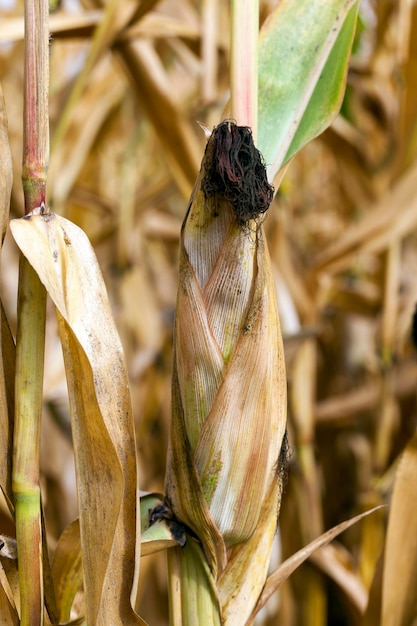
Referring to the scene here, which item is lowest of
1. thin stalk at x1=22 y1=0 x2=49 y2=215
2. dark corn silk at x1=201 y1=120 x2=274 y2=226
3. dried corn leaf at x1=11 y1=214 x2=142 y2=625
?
dried corn leaf at x1=11 y1=214 x2=142 y2=625

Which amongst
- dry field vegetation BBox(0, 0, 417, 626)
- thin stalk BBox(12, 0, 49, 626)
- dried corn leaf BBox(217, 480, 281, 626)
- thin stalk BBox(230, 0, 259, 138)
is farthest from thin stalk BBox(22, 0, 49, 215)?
dry field vegetation BBox(0, 0, 417, 626)

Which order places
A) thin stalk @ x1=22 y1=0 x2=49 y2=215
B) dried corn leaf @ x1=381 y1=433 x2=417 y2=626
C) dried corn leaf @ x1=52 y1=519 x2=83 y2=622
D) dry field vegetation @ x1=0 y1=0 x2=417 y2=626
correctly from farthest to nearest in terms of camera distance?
1. dry field vegetation @ x1=0 y1=0 x2=417 y2=626
2. dried corn leaf @ x1=381 y1=433 x2=417 y2=626
3. dried corn leaf @ x1=52 y1=519 x2=83 y2=622
4. thin stalk @ x1=22 y1=0 x2=49 y2=215

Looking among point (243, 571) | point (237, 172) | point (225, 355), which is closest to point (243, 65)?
point (237, 172)

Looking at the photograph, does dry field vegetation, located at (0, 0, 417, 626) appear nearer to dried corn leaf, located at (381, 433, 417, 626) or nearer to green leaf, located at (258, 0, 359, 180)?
dried corn leaf, located at (381, 433, 417, 626)

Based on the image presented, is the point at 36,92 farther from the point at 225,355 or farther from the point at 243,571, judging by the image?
Result: the point at 243,571

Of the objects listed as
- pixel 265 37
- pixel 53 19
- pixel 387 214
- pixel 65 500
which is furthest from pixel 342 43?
pixel 65 500

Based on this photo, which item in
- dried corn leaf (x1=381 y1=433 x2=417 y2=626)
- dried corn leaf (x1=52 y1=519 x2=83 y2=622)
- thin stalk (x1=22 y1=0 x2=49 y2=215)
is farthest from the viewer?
dried corn leaf (x1=381 y1=433 x2=417 y2=626)

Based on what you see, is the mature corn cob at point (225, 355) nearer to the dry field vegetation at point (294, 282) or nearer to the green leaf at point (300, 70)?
the green leaf at point (300, 70)
